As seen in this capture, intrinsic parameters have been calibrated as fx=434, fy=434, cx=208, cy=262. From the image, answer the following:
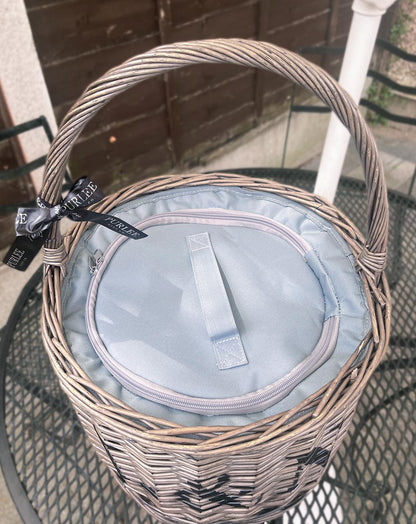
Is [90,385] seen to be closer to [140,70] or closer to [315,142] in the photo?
[140,70]

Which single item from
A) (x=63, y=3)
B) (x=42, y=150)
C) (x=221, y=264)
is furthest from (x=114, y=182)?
(x=221, y=264)

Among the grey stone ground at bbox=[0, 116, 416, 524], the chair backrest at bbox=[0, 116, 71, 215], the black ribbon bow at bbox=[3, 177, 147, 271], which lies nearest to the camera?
the black ribbon bow at bbox=[3, 177, 147, 271]

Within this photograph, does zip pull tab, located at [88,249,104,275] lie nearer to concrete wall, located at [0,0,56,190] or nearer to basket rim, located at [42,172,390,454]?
basket rim, located at [42,172,390,454]

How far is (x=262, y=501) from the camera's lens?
617mm

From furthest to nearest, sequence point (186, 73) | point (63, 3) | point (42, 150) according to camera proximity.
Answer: point (186, 73) → point (42, 150) → point (63, 3)

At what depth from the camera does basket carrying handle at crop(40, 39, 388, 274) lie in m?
0.53

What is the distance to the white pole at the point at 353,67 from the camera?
0.66 meters

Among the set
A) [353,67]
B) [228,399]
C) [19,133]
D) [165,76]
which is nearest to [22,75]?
[19,133]

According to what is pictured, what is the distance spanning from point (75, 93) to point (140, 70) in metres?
1.01

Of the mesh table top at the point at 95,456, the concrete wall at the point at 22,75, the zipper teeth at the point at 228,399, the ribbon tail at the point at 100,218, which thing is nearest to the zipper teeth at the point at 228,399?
the zipper teeth at the point at 228,399

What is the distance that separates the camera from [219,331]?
604 mm

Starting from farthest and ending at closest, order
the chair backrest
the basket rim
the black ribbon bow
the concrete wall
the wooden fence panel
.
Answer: the wooden fence panel, the concrete wall, the chair backrest, the black ribbon bow, the basket rim

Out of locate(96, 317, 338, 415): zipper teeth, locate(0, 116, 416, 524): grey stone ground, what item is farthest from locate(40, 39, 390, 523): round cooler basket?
locate(0, 116, 416, 524): grey stone ground

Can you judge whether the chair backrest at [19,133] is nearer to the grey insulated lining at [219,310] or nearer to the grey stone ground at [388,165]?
the grey insulated lining at [219,310]
